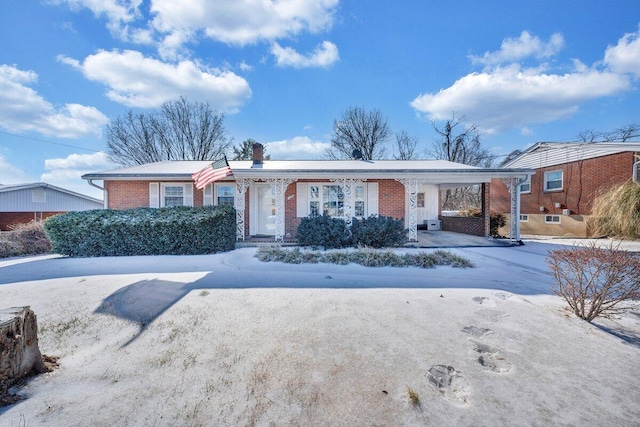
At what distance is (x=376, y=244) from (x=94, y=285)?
7895 mm

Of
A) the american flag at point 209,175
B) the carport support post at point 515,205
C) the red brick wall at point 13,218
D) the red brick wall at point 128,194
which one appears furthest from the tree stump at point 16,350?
the red brick wall at point 13,218

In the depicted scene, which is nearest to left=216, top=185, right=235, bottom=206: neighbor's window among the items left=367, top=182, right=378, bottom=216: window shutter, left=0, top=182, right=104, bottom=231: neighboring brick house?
left=367, top=182, right=378, bottom=216: window shutter

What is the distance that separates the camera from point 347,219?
35.5 feet

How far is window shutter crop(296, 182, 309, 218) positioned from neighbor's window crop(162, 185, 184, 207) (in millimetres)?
5247

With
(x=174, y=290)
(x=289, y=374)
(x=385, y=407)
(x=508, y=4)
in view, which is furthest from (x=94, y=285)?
(x=508, y=4)

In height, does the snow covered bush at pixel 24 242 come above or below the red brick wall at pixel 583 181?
below

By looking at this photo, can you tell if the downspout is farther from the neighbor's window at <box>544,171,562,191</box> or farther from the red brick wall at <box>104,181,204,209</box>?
the neighbor's window at <box>544,171,562,191</box>

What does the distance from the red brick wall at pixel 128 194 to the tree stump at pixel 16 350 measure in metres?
10.5

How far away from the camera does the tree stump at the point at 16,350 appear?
2.44 m

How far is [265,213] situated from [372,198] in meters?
5.02

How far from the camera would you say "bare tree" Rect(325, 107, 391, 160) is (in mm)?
27547

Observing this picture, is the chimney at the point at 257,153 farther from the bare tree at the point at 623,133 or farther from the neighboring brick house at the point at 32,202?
the bare tree at the point at 623,133

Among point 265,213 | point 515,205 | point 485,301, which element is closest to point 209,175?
point 265,213

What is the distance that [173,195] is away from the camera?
12.2 metres
